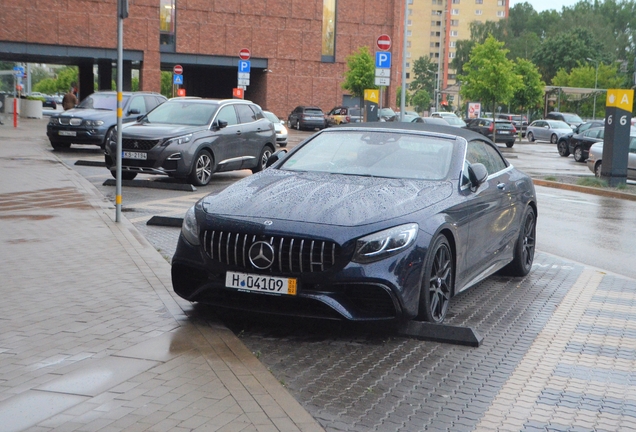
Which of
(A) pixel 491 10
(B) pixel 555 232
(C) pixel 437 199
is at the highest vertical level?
(A) pixel 491 10

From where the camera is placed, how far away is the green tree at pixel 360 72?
58.7 m

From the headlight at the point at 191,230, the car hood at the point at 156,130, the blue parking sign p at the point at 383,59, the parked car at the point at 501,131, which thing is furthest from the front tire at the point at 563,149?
the headlight at the point at 191,230

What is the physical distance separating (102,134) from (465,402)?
2070 cm

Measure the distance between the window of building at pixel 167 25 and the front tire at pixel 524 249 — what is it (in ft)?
162

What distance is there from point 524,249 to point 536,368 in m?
3.31

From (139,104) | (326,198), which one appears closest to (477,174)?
(326,198)

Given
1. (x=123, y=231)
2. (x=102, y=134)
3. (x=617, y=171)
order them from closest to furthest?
(x=123, y=231), (x=617, y=171), (x=102, y=134)

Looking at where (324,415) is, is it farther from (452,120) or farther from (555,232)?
(452,120)

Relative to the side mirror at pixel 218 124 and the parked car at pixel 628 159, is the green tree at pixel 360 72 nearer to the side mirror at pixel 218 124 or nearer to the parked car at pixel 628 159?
the parked car at pixel 628 159

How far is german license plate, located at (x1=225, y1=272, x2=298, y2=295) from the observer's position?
18.9ft

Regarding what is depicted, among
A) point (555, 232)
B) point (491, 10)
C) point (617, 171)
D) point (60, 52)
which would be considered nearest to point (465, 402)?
point (555, 232)

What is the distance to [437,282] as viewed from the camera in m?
6.34

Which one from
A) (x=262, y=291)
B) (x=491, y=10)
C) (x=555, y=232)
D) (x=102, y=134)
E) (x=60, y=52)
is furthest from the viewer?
(x=491, y=10)

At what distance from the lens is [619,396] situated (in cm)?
511
